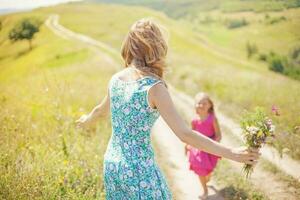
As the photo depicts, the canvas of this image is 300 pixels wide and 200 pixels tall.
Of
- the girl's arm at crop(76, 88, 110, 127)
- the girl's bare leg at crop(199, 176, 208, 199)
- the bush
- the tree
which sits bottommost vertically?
the bush

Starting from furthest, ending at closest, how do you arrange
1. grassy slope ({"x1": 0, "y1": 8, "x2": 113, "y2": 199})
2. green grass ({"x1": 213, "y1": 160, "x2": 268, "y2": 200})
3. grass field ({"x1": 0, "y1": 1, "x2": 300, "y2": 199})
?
1. green grass ({"x1": 213, "y1": 160, "x2": 268, "y2": 200})
2. grass field ({"x1": 0, "y1": 1, "x2": 300, "y2": 199})
3. grassy slope ({"x1": 0, "y1": 8, "x2": 113, "y2": 199})

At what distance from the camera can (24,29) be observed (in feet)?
34.1

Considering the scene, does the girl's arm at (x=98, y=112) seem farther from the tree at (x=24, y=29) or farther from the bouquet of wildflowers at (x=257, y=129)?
the tree at (x=24, y=29)

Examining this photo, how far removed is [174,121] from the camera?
3521 millimetres

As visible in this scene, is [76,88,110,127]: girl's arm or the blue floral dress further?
[76,88,110,127]: girl's arm

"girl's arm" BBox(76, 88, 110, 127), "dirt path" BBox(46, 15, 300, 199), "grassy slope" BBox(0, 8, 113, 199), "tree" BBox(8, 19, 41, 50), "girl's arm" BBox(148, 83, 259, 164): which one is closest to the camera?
"girl's arm" BBox(148, 83, 259, 164)

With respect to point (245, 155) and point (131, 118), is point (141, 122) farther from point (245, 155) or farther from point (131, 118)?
point (245, 155)

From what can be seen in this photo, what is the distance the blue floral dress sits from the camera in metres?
3.70

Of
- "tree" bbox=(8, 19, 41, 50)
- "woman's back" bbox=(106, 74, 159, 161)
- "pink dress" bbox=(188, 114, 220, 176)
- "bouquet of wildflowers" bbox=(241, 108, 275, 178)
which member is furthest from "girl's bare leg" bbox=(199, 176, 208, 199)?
"tree" bbox=(8, 19, 41, 50)

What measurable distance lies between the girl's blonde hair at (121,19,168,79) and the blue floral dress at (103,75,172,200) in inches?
6.4

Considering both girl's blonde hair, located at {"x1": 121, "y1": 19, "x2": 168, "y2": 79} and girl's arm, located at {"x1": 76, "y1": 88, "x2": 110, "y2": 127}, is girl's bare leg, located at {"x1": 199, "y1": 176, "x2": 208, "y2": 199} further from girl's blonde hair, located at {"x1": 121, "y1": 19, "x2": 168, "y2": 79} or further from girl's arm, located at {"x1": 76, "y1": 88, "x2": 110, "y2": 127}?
girl's blonde hair, located at {"x1": 121, "y1": 19, "x2": 168, "y2": 79}

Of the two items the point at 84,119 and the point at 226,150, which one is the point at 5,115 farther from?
the point at 226,150

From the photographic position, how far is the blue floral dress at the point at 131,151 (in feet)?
12.1

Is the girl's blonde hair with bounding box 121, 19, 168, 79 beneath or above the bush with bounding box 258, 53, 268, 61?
above
